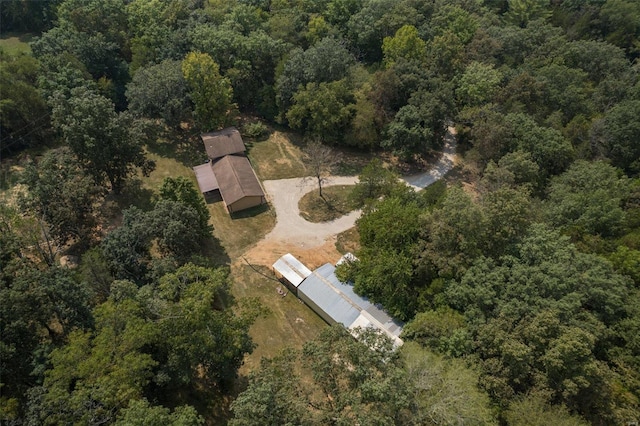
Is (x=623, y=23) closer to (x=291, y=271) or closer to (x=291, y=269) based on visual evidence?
(x=291, y=269)

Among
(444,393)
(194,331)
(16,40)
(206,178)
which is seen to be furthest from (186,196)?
(16,40)

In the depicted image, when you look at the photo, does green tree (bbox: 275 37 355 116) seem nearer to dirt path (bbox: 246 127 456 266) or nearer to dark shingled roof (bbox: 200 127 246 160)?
dark shingled roof (bbox: 200 127 246 160)

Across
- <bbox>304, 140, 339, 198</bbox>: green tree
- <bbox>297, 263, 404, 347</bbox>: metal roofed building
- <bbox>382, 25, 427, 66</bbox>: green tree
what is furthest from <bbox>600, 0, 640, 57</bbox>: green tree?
<bbox>297, 263, 404, 347</bbox>: metal roofed building

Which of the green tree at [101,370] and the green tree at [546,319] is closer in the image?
the green tree at [101,370]

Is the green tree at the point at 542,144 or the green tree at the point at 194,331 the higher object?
the green tree at the point at 542,144

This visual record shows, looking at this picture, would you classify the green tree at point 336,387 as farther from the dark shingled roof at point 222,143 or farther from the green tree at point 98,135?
the dark shingled roof at point 222,143

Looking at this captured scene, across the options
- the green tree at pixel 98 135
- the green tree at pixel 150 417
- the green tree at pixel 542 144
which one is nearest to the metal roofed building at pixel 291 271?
the green tree at pixel 150 417

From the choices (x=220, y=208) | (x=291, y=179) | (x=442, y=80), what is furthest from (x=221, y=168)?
(x=442, y=80)

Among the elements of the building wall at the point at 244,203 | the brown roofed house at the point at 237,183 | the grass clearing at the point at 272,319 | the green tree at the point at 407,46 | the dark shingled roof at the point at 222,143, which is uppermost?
the green tree at the point at 407,46
